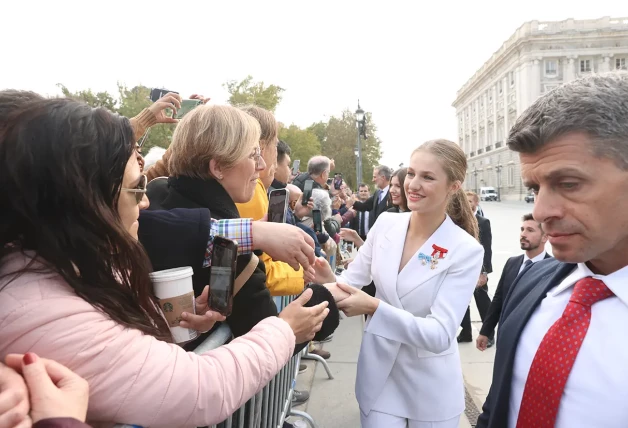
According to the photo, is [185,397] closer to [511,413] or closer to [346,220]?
[511,413]

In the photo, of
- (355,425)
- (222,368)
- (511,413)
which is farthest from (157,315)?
(355,425)

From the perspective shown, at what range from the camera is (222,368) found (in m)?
1.21

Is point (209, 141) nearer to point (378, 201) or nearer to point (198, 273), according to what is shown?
point (198, 273)

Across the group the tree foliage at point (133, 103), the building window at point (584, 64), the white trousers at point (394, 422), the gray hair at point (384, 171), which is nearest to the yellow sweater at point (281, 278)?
the white trousers at point (394, 422)

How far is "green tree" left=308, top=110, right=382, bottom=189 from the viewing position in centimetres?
3972

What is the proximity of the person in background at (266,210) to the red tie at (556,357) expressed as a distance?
103 cm

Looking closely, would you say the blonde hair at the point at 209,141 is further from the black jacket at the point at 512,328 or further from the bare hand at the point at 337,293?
the black jacket at the point at 512,328

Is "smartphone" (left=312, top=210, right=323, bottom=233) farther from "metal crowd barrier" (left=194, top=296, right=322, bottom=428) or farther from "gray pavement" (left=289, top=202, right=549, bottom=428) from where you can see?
"metal crowd barrier" (left=194, top=296, right=322, bottom=428)

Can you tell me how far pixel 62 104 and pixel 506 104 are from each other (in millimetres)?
74193

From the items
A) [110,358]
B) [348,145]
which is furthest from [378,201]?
[348,145]

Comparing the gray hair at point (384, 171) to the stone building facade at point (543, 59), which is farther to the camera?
the stone building facade at point (543, 59)

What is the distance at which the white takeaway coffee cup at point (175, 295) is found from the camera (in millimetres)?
1412

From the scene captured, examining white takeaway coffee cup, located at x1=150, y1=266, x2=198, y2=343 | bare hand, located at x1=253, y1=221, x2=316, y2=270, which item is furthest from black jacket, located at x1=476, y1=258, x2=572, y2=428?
white takeaway coffee cup, located at x1=150, y1=266, x2=198, y2=343

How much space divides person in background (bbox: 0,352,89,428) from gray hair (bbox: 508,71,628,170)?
4.63 feet
